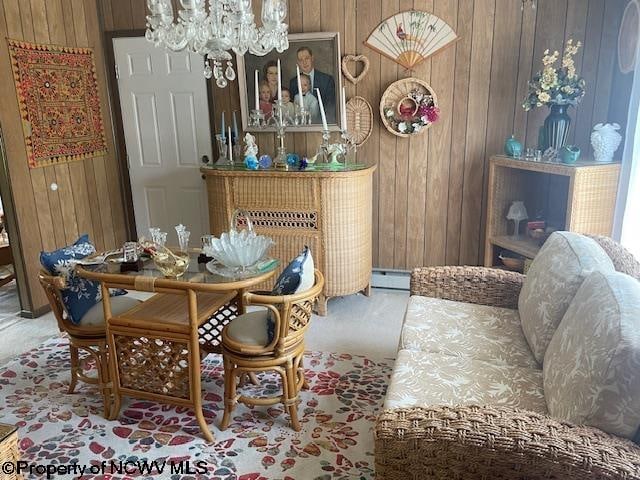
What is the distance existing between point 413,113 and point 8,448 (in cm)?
318

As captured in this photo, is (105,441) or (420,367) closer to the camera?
(420,367)

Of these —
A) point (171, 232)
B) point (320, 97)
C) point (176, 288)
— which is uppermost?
point (320, 97)

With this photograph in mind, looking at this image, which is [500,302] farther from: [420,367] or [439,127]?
[439,127]

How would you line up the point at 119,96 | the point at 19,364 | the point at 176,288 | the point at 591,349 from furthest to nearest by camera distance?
the point at 119,96, the point at 19,364, the point at 176,288, the point at 591,349

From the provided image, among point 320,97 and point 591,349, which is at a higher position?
point 320,97

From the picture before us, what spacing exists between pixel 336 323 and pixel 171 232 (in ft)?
6.25

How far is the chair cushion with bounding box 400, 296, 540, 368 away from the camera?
2.14 metres

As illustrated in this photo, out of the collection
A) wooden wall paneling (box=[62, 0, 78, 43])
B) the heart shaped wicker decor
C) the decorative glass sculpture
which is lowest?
the decorative glass sculpture

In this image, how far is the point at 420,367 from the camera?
2020 mm

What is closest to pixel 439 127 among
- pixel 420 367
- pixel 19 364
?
pixel 420 367

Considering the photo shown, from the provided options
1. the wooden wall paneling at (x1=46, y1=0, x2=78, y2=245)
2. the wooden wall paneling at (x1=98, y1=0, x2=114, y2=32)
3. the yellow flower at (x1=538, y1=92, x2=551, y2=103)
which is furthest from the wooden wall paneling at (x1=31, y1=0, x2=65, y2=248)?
the yellow flower at (x1=538, y1=92, x2=551, y2=103)

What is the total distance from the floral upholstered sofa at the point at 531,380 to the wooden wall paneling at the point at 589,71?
4.55ft

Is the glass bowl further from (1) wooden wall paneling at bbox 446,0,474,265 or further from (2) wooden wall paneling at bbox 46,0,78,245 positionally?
(2) wooden wall paneling at bbox 46,0,78,245

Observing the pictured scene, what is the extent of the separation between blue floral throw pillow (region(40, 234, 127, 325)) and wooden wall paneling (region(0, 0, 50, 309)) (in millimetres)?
1300
